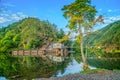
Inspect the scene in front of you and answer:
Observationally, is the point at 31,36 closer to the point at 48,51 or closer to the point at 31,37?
the point at 31,37

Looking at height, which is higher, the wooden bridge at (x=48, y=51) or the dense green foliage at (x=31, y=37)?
the dense green foliage at (x=31, y=37)

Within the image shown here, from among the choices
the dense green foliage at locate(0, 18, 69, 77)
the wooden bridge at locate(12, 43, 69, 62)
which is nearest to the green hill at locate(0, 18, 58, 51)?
the dense green foliage at locate(0, 18, 69, 77)

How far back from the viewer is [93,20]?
93.4 ft

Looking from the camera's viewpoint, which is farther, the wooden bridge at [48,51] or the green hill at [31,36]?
the green hill at [31,36]

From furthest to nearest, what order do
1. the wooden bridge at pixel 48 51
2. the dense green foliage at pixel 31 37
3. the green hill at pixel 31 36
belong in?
the green hill at pixel 31 36
the dense green foliage at pixel 31 37
the wooden bridge at pixel 48 51

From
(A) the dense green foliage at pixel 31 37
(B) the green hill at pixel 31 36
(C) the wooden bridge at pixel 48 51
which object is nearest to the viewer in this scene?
(C) the wooden bridge at pixel 48 51

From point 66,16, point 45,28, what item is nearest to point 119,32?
point 45,28

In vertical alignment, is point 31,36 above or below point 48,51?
above

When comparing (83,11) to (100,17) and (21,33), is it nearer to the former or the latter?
(100,17)

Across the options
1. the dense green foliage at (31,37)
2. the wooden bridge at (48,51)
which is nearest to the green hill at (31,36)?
the dense green foliage at (31,37)

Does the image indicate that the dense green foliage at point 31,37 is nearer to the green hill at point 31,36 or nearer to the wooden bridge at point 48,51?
the green hill at point 31,36

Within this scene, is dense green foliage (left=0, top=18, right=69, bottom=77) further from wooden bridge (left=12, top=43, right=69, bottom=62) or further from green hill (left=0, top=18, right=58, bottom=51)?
wooden bridge (left=12, top=43, right=69, bottom=62)

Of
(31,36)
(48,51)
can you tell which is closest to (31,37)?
(31,36)

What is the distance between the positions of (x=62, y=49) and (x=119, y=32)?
15733mm
